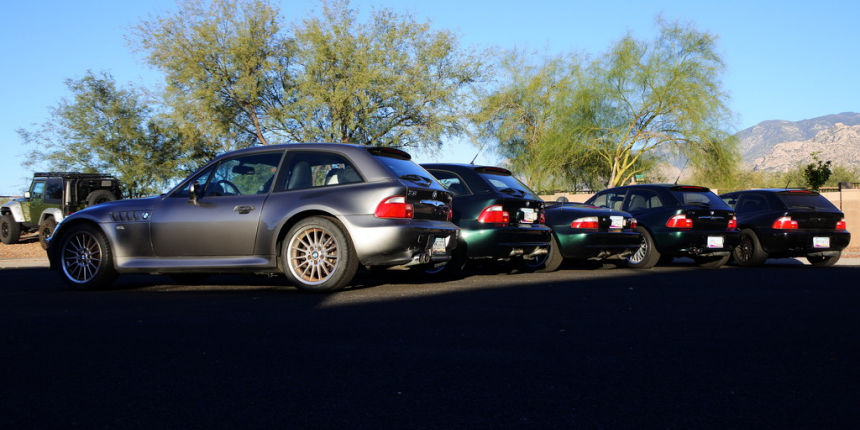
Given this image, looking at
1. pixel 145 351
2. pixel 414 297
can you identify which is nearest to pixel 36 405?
pixel 145 351

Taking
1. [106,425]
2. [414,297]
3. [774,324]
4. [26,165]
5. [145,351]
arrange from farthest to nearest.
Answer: [26,165], [414,297], [774,324], [145,351], [106,425]

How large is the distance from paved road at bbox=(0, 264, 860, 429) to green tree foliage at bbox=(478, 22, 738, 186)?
3069 centimetres

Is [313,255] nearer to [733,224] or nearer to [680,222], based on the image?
[680,222]

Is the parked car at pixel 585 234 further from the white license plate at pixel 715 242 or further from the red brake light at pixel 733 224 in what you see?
the red brake light at pixel 733 224

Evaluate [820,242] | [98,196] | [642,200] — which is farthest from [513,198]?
[98,196]

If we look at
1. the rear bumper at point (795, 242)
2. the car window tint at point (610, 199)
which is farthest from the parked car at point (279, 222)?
the rear bumper at point (795, 242)

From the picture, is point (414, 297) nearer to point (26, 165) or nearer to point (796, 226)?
point (796, 226)

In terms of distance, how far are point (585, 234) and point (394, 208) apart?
4.38 m

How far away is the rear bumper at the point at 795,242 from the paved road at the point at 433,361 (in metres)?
6.23

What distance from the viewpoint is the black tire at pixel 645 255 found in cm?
1291

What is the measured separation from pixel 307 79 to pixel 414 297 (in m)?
21.1

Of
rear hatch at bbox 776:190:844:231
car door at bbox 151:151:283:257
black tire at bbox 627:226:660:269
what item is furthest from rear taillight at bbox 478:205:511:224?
rear hatch at bbox 776:190:844:231

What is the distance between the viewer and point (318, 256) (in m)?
8.07

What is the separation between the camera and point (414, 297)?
7395 millimetres
